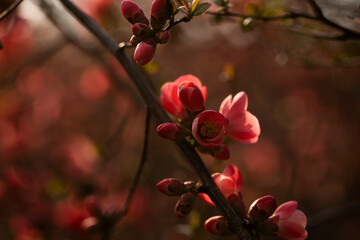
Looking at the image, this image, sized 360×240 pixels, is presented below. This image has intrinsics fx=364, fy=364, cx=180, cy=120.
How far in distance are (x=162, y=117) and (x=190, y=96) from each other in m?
0.09

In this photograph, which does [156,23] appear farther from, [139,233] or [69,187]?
[139,233]

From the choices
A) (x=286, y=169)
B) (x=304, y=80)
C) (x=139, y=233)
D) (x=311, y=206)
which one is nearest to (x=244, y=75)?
(x=304, y=80)

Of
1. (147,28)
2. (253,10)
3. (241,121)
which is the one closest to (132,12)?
(147,28)

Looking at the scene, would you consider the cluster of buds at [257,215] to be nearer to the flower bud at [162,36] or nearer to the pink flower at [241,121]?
the pink flower at [241,121]

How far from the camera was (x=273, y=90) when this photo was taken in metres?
4.21

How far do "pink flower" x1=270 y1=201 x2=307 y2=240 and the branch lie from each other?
107mm

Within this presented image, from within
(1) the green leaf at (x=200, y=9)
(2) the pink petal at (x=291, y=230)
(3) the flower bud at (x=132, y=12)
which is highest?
(3) the flower bud at (x=132, y=12)

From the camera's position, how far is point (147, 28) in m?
0.86

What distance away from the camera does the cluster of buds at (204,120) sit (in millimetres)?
851

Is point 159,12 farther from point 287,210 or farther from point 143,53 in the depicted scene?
point 287,210

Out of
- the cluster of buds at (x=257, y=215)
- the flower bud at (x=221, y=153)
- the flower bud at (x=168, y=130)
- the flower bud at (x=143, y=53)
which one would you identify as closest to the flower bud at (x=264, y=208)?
the cluster of buds at (x=257, y=215)

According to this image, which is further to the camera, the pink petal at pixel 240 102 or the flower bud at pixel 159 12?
the pink petal at pixel 240 102

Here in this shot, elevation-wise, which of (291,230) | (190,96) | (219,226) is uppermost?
(190,96)

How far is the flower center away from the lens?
2.90ft
